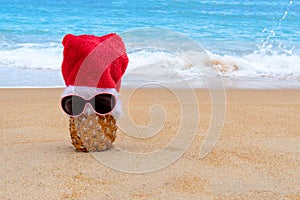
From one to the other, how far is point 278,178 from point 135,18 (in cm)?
1369

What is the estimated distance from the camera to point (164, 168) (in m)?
2.63

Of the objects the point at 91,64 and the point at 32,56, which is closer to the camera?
the point at 91,64

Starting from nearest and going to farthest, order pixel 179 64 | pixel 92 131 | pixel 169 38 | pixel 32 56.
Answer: pixel 92 131, pixel 179 64, pixel 169 38, pixel 32 56

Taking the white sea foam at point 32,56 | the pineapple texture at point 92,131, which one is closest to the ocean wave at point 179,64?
the white sea foam at point 32,56

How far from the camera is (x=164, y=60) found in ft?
25.3

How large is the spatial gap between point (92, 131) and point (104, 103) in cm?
19

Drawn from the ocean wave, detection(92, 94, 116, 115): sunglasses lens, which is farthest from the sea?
detection(92, 94, 116, 115): sunglasses lens

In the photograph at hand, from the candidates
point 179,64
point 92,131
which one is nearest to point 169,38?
point 179,64

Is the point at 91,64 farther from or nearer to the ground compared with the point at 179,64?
farther from the ground

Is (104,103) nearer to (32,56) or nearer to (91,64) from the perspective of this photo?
(91,64)

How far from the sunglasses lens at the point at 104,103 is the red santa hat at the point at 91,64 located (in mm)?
36

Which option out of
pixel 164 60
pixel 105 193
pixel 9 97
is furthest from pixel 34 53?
pixel 105 193

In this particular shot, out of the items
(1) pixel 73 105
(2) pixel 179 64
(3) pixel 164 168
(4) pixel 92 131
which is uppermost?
(1) pixel 73 105

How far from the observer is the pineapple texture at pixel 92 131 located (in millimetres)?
2711
